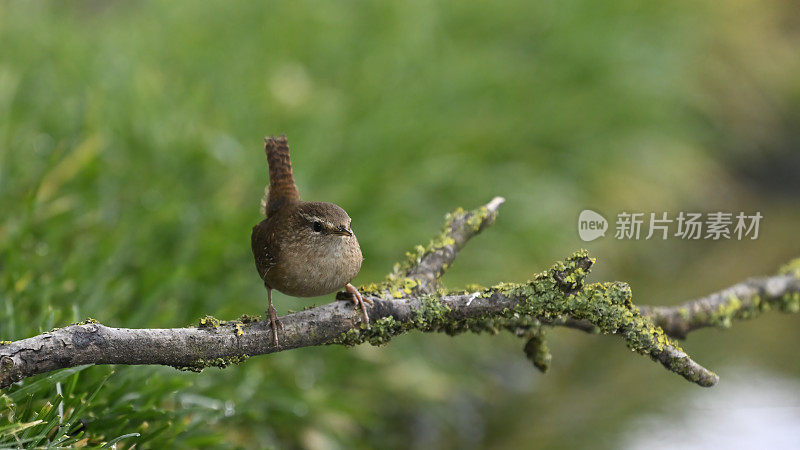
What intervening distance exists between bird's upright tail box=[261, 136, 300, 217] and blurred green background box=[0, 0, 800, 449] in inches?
32.7

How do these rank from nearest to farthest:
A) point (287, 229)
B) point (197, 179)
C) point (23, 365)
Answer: point (23, 365), point (287, 229), point (197, 179)

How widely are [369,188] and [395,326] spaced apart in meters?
3.19

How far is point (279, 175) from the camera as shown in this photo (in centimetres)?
225

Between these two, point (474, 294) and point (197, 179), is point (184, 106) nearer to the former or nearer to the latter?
point (197, 179)

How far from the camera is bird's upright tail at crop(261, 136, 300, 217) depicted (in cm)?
220

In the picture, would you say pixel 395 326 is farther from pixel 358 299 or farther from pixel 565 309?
pixel 565 309

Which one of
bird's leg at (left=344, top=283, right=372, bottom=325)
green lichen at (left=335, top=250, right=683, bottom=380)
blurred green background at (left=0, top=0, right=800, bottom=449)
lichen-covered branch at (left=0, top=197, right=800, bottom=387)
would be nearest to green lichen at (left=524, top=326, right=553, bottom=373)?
lichen-covered branch at (left=0, top=197, right=800, bottom=387)

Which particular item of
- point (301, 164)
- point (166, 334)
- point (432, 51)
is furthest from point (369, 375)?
point (432, 51)

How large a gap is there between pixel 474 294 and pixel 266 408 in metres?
1.90

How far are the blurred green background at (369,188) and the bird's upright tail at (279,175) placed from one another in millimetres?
831

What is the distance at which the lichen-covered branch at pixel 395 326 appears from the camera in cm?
173

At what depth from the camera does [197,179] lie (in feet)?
16.0

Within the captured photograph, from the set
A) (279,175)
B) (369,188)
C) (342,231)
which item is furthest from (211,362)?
(369,188)

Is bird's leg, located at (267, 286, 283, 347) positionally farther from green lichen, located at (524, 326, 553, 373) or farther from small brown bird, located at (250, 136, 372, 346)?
green lichen, located at (524, 326, 553, 373)
